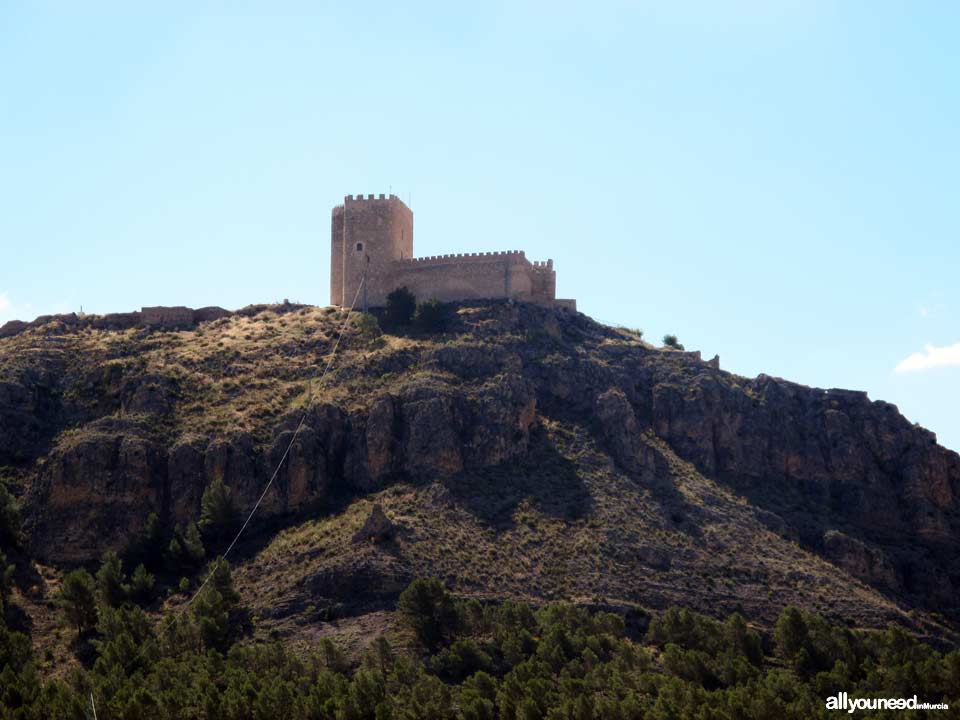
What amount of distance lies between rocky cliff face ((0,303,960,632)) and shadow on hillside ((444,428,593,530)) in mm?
451

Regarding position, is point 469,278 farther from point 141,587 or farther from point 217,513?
point 141,587

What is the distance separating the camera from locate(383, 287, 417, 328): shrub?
78500 millimetres

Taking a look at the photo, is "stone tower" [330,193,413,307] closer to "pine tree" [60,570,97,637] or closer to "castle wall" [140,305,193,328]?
"castle wall" [140,305,193,328]

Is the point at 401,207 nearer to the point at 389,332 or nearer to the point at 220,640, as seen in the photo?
the point at 389,332

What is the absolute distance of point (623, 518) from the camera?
209 feet

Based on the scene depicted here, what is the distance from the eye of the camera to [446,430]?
67438mm

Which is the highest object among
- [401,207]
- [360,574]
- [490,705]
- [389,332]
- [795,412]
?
[401,207]

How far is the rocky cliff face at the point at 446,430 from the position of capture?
65250mm

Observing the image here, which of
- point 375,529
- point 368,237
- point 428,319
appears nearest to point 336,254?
→ point 368,237

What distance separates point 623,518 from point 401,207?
97.2ft

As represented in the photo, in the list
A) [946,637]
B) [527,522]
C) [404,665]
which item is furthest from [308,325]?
[946,637]

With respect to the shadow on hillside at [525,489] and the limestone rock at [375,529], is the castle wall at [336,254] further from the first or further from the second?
the limestone rock at [375,529]

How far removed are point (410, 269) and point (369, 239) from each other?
342 cm

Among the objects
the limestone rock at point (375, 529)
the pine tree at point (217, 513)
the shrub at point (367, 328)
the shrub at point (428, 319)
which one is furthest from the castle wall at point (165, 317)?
the limestone rock at point (375, 529)
